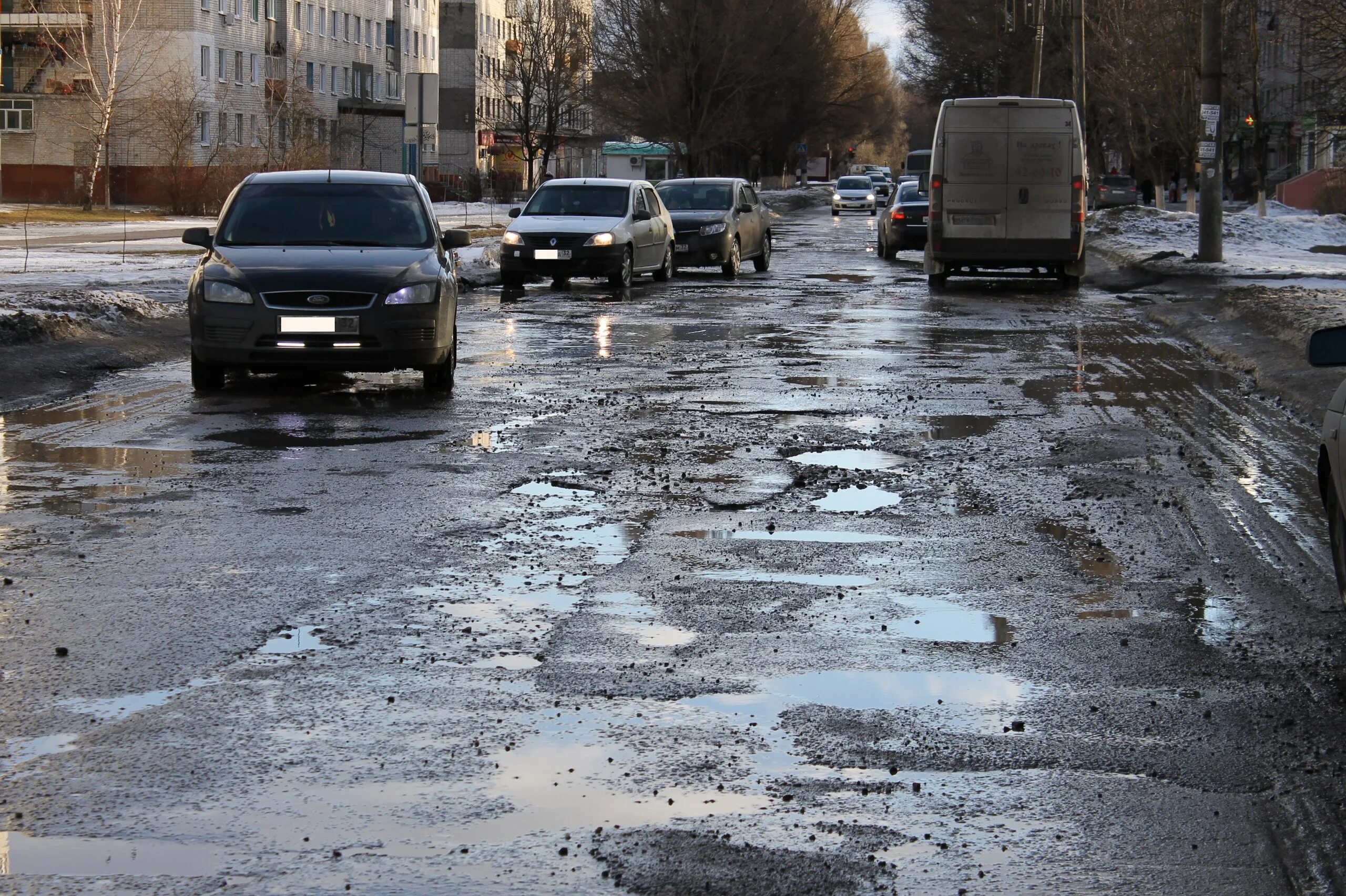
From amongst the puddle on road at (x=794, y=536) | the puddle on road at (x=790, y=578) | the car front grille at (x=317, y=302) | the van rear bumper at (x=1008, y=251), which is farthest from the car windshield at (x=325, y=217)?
the van rear bumper at (x=1008, y=251)

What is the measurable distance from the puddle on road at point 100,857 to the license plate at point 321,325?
948 centimetres

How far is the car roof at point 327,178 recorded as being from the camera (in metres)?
15.2

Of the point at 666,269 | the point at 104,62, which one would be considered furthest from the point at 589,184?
the point at 104,62

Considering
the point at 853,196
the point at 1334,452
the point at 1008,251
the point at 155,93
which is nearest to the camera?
the point at 1334,452

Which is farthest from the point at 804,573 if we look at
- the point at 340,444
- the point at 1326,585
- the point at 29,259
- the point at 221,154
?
the point at 221,154

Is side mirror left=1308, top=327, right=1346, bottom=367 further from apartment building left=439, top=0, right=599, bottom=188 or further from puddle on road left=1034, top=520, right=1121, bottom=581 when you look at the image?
apartment building left=439, top=0, right=599, bottom=188

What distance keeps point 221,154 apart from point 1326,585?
204 ft

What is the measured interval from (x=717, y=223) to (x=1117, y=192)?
5090cm

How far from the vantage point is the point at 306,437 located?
37.8 ft

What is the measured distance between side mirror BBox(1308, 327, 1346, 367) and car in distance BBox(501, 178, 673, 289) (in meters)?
21.2

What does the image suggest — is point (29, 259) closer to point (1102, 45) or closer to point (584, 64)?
point (1102, 45)

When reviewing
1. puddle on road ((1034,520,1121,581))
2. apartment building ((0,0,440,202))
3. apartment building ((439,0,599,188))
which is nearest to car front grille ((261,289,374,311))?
puddle on road ((1034,520,1121,581))

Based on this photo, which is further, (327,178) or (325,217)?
(327,178)

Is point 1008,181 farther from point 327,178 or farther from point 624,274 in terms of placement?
point 327,178
